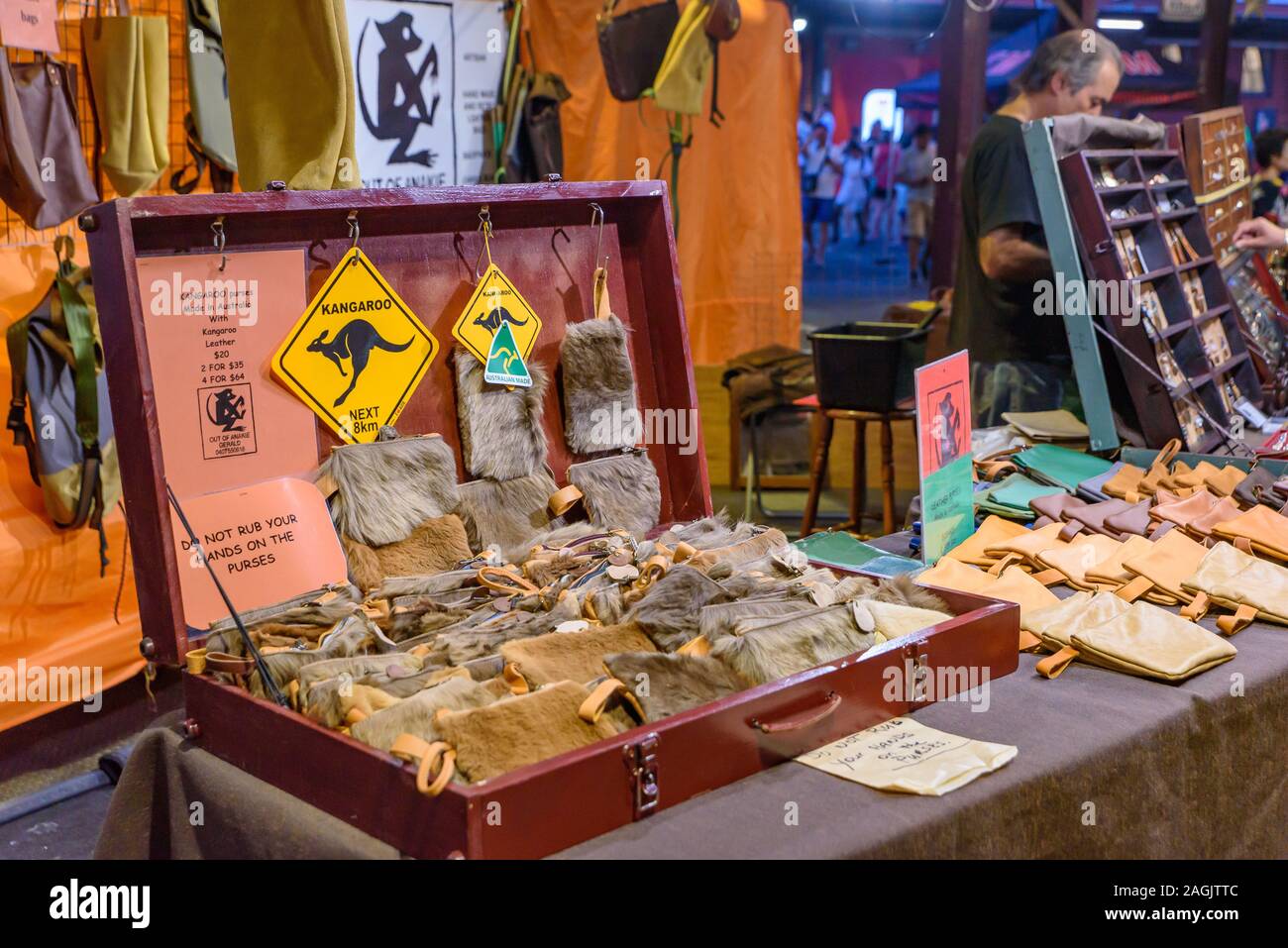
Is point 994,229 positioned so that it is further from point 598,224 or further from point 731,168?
point 731,168

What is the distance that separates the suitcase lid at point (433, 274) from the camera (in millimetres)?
1581

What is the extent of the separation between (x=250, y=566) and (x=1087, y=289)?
6.95 feet

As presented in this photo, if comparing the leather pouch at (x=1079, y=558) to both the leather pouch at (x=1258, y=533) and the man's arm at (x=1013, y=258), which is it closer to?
the leather pouch at (x=1258, y=533)

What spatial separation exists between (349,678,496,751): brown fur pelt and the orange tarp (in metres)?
2.22

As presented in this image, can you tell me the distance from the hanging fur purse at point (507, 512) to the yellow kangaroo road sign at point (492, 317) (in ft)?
0.71

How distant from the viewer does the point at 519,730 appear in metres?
1.33

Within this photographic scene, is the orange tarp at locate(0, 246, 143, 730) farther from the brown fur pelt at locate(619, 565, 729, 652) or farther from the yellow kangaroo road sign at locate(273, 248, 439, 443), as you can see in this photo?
the brown fur pelt at locate(619, 565, 729, 652)

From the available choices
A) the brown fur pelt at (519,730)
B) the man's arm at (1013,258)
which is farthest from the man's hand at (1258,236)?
the brown fur pelt at (519,730)

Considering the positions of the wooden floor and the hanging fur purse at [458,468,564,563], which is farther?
the wooden floor

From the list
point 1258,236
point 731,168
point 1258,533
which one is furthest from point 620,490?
point 731,168

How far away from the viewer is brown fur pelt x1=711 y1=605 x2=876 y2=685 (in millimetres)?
1534

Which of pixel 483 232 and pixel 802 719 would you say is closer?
pixel 802 719

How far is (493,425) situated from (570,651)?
1.95 feet

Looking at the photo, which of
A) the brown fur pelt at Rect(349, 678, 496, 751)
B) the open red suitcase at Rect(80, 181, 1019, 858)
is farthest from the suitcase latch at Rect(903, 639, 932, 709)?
the brown fur pelt at Rect(349, 678, 496, 751)
